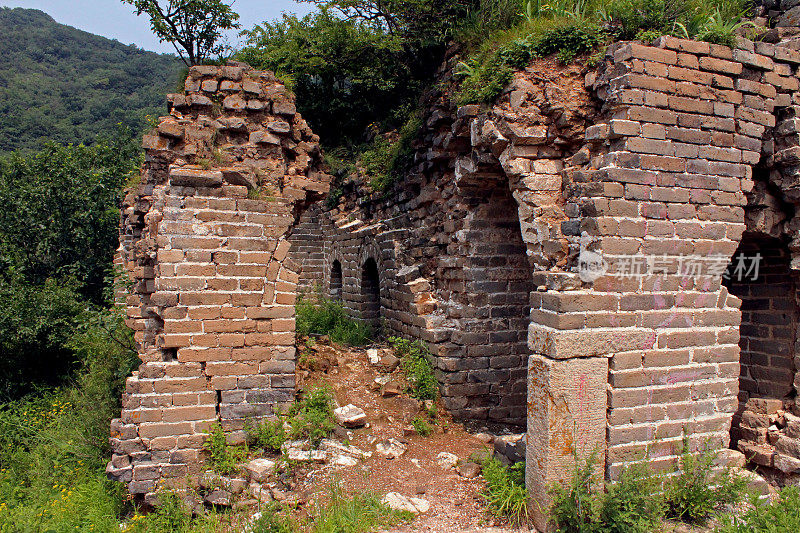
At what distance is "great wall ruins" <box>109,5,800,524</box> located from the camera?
356cm

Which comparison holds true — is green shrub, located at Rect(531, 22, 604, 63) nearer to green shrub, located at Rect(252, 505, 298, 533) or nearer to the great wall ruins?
the great wall ruins

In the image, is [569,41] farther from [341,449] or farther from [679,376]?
[341,449]

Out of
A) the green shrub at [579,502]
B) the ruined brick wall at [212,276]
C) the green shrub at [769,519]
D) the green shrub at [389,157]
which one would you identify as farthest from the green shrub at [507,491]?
the green shrub at [389,157]

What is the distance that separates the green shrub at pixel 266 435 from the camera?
4.46 m

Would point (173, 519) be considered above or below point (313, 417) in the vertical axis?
below

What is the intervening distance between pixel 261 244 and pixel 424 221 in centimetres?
259

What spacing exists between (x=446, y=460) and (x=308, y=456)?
1348 millimetres

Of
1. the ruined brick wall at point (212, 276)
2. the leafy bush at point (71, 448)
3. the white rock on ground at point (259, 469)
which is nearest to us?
the white rock on ground at point (259, 469)

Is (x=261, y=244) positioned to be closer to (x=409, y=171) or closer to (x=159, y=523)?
(x=159, y=523)

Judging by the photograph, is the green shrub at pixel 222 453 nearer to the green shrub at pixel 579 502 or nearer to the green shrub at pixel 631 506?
the green shrub at pixel 579 502

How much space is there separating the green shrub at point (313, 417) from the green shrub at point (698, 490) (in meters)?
2.90

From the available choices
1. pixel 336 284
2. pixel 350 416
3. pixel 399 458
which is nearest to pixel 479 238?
pixel 350 416

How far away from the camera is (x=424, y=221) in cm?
666

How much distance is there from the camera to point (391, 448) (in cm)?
482
